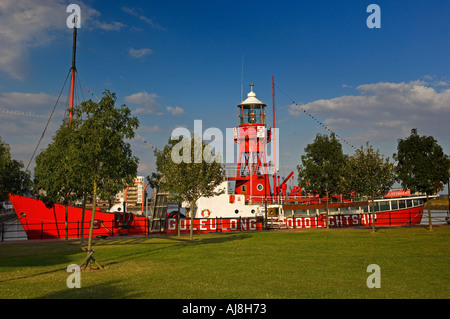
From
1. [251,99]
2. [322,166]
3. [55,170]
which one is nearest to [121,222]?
[55,170]

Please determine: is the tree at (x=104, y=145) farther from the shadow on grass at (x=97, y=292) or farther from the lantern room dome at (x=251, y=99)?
the lantern room dome at (x=251, y=99)

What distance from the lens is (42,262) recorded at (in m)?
18.7

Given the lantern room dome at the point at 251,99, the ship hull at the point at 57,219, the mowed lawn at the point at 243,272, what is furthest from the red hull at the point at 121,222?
the lantern room dome at the point at 251,99

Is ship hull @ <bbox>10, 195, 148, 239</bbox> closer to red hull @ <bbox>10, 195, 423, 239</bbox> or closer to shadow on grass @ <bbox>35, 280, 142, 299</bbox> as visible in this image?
red hull @ <bbox>10, 195, 423, 239</bbox>

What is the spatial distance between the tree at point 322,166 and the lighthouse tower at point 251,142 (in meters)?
11.0

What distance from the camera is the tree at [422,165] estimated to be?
30844 mm

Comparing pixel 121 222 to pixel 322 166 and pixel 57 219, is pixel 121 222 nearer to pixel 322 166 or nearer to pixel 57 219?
pixel 57 219

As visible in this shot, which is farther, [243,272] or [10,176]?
[10,176]

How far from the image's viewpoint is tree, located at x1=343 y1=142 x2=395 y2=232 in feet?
104

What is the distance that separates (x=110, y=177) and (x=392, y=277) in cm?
1205

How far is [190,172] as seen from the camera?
99.5 feet

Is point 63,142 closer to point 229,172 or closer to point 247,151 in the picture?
point 229,172

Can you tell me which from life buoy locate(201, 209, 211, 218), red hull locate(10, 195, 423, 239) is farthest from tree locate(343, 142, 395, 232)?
life buoy locate(201, 209, 211, 218)

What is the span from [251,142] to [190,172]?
23.3 metres
